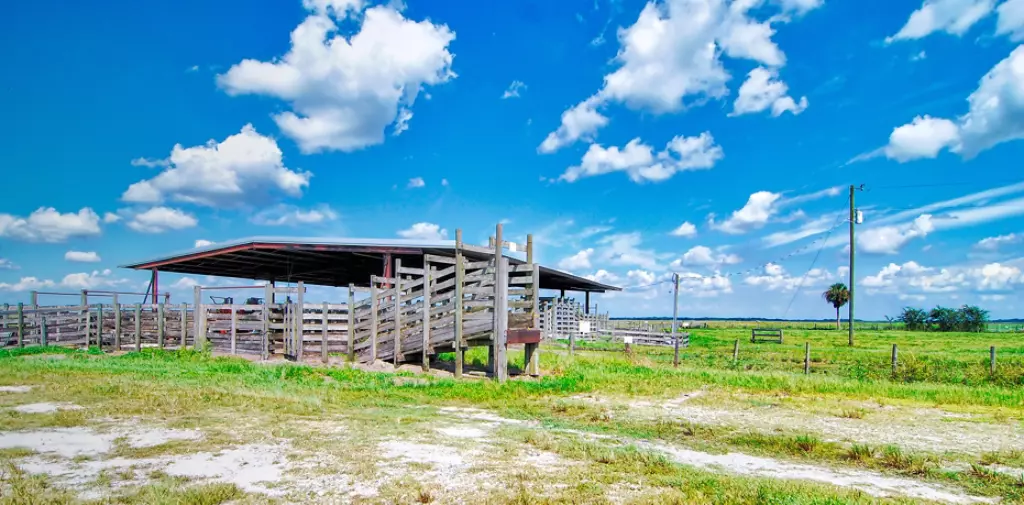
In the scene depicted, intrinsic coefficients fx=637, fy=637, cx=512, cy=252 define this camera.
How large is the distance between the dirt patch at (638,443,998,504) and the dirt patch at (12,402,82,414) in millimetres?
8780

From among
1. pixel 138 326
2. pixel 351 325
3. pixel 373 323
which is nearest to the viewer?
pixel 373 323

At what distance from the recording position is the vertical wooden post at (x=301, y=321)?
18.6m

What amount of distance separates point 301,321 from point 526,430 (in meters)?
11.8

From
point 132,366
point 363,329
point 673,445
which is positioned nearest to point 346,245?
point 363,329

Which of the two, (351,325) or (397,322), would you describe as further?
(351,325)

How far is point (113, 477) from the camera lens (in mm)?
5934

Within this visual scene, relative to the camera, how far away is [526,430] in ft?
28.7

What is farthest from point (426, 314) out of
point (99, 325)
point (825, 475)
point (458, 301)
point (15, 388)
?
point (99, 325)

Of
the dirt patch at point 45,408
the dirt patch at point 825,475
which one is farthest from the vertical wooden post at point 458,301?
the dirt patch at point 825,475

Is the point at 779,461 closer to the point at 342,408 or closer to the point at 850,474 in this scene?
the point at 850,474

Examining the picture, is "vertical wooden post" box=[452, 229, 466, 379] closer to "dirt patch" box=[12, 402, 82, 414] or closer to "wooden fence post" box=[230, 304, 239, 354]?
"dirt patch" box=[12, 402, 82, 414]

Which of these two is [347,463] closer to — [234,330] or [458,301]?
[458,301]

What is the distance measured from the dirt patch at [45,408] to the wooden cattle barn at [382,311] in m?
7.87

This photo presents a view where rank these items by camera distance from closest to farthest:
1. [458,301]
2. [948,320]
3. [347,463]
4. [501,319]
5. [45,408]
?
[347,463], [45,408], [501,319], [458,301], [948,320]
